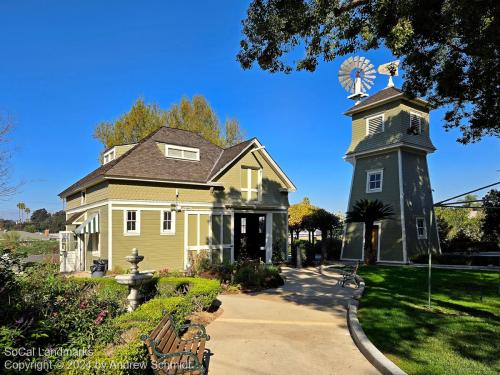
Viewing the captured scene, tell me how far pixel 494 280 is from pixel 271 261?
11.7 metres

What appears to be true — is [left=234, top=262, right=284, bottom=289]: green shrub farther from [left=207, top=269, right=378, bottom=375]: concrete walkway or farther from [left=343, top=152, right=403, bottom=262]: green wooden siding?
[left=343, top=152, right=403, bottom=262]: green wooden siding

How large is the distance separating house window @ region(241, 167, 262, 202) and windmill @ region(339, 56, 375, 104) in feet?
38.7

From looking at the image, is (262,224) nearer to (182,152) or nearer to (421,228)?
(182,152)

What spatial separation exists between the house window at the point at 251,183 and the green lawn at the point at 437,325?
10.1 m

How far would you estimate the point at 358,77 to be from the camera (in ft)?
92.9

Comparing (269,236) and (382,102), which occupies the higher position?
(382,102)

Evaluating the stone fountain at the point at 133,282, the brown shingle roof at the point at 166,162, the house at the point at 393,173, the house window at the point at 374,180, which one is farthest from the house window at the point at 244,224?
the stone fountain at the point at 133,282

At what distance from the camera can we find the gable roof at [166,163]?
58.4 ft

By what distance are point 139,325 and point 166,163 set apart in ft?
48.4

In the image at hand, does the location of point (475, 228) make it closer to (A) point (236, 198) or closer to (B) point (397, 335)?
(A) point (236, 198)

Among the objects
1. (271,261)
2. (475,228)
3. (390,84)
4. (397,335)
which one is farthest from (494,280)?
(475,228)

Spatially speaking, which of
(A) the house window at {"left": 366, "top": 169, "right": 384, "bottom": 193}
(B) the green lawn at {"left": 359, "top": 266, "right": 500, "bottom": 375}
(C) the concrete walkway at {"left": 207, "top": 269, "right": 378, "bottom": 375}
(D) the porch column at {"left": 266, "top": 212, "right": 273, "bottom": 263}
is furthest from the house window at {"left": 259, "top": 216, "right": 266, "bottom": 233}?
(C) the concrete walkway at {"left": 207, "top": 269, "right": 378, "bottom": 375}

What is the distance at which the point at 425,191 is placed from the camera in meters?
25.8

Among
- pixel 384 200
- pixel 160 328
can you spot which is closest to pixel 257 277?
pixel 160 328
